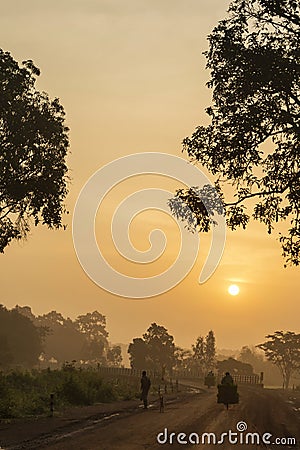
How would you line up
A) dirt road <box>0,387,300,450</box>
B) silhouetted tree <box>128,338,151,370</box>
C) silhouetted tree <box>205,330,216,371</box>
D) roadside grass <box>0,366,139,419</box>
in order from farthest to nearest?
silhouetted tree <box>205,330,216,371</box>
silhouetted tree <box>128,338,151,370</box>
roadside grass <box>0,366,139,419</box>
dirt road <box>0,387,300,450</box>

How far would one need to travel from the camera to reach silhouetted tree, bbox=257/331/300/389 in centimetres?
14112

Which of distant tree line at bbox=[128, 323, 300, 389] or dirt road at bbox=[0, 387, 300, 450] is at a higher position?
distant tree line at bbox=[128, 323, 300, 389]

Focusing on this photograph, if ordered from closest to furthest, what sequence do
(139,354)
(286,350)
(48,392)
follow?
(48,392) → (139,354) → (286,350)

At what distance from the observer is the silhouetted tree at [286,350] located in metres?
141

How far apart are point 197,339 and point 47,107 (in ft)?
424

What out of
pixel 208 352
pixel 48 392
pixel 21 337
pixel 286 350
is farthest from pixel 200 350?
pixel 48 392

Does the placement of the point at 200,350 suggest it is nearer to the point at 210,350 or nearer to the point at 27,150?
the point at 210,350

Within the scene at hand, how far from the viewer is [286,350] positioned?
142125mm

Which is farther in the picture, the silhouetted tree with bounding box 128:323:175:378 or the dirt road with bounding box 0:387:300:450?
the silhouetted tree with bounding box 128:323:175:378

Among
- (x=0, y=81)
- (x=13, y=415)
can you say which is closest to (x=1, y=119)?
(x=0, y=81)

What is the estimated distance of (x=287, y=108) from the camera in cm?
2156

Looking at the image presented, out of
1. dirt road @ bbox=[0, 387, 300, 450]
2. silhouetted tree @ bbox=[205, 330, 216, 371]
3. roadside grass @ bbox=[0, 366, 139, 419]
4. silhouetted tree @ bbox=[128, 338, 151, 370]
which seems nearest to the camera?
dirt road @ bbox=[0, 387, 300, 450]

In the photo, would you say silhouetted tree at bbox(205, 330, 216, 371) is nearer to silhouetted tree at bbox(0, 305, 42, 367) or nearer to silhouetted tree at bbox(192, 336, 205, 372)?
silhouetted tree at bbox(192, 336, 205, 372)

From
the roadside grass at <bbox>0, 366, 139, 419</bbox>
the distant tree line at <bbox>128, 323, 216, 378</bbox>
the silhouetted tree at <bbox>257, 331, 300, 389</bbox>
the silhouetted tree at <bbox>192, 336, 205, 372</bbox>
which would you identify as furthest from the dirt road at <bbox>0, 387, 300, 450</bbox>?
the silhouetted tree at <bbox>192, 336, 205, 372</bbox>
